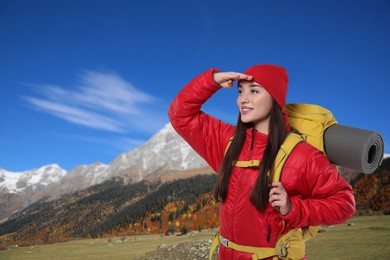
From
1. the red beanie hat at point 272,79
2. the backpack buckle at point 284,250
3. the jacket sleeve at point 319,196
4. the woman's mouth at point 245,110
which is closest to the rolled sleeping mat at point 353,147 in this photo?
the jacket sleeve at point 319,196

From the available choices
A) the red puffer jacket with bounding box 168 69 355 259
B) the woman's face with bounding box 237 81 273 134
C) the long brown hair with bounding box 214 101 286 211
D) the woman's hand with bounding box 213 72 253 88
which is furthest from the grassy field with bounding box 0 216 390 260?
the woman's hand with bounding box 213 72 253 88

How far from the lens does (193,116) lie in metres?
3.00

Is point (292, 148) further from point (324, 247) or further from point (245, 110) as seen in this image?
point (324, 247)

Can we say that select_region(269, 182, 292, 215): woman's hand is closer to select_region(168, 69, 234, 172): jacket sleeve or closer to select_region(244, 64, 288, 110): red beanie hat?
select_region(244, 64, 288, 110): red beanie hat

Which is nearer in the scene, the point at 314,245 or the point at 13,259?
the point at 314,245

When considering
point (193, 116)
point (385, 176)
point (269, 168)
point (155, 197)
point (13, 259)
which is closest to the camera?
point (269, 168)

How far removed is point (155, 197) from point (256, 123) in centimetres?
4138

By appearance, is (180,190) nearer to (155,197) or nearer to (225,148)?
(155,197)

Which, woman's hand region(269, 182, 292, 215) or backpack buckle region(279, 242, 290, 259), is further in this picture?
backpack buckle region(279, 242, 290, 259)

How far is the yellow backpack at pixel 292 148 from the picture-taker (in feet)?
8.30

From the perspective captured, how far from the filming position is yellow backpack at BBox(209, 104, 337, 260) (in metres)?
2.53

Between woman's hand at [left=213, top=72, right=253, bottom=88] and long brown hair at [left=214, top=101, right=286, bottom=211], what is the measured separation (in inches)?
10.9

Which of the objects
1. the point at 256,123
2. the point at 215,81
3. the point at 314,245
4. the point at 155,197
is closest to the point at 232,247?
the point at 256,123

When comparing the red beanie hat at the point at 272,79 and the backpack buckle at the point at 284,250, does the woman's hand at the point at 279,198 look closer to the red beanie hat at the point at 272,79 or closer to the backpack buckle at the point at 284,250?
the backpack buckle at the point at 284,250
